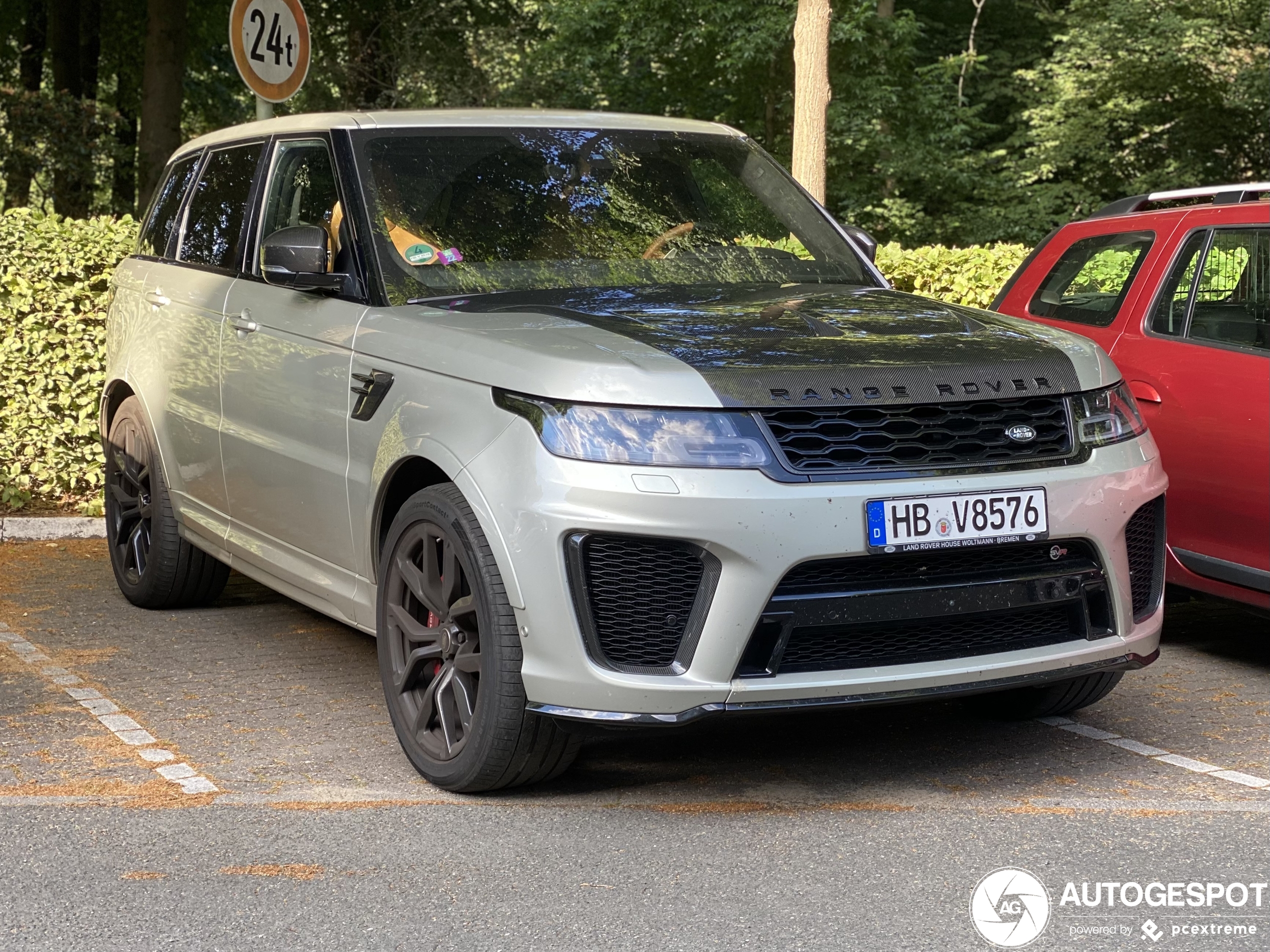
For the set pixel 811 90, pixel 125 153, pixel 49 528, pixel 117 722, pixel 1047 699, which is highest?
pixel 811 90

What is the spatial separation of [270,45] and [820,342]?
5796 millimetres

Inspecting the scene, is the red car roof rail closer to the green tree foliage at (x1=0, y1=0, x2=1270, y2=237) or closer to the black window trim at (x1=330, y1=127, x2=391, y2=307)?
the black window trim at (x1=330, y1=127, x2=391, y2=307)

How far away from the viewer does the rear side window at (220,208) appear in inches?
242

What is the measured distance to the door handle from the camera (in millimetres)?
5664

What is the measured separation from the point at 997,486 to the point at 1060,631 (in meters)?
0.53

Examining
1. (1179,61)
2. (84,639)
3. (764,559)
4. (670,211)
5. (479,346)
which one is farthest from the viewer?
(1179,61)

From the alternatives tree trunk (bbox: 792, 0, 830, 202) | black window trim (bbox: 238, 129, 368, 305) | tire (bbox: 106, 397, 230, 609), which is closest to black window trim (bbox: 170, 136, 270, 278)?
black window trim (bbox: 238, 129, 368, 305)

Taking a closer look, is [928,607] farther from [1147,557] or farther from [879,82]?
[879,82]

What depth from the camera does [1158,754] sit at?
5043mm

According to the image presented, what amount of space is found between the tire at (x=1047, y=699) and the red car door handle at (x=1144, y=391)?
1.29 m

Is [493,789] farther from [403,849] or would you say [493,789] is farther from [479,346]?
[479,346]

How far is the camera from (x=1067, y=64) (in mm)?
25875

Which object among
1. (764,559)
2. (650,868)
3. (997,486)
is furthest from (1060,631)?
(650,868)

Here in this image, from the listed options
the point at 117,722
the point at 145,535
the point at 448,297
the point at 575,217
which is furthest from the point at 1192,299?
the point at 145,535
